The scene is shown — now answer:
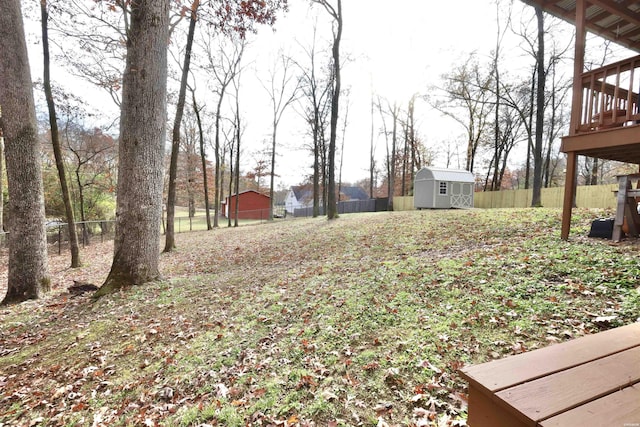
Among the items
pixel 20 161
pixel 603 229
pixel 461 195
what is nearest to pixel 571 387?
pixel 603 229

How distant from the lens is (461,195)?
18875mm

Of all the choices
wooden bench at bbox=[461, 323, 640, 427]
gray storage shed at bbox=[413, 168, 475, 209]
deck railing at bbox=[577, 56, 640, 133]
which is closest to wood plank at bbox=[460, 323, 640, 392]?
wooden bench at bbox=[461, 323, 640, 427]

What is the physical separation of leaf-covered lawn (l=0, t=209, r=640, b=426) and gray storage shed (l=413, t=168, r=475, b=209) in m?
13.1

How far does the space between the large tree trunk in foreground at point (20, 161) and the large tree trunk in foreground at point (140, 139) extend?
1724mm

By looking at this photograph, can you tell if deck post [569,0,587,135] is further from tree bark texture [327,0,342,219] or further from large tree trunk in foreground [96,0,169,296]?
tree bark texture [327,0,342,219]

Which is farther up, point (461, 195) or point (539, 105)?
point (539, 105)

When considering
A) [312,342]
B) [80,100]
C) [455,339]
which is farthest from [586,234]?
[80,100]

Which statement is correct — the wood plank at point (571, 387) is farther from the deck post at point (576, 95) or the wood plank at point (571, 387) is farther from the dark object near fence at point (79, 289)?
the dark object near fence at point (79, 289)

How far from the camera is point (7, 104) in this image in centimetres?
501

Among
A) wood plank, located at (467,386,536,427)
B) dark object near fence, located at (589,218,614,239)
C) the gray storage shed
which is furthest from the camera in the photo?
the gray storage shed

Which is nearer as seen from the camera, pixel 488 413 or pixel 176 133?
pixel 488 413

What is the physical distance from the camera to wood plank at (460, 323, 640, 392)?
1328 millimetres

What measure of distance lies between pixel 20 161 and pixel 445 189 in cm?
1864

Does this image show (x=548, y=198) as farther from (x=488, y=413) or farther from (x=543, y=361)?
(x=488, y=413)
